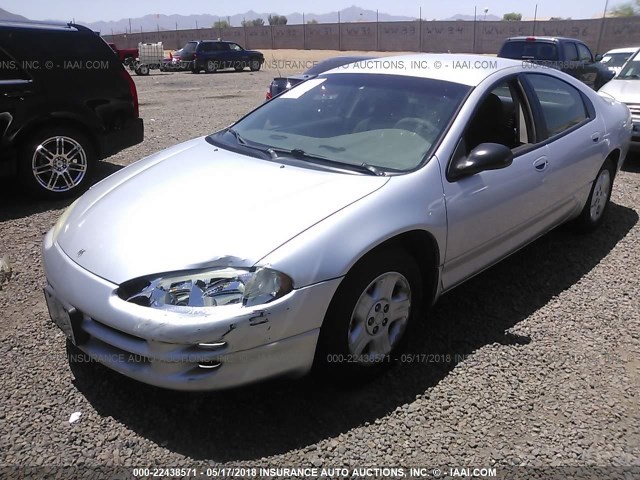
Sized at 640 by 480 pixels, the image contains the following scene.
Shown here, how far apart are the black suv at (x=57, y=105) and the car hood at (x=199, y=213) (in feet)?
9.15

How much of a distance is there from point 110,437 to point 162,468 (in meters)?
0.34

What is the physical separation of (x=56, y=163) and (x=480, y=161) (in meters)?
4.58

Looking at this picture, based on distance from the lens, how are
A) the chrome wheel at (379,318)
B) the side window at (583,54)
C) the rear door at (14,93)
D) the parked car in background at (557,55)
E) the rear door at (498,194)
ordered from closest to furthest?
1. the chrome wheel at (379,318)
2. the rear door at (498,194)
3. the rear door at (14,93)
4. the parked car in background at (557,55)
5. the side window at (583,54)

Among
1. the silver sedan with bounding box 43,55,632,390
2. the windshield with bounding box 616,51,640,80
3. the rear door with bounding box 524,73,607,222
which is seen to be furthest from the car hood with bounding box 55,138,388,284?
the windshield with bounding box 616,51,640,80

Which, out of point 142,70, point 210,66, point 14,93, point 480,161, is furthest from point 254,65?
point 480,161

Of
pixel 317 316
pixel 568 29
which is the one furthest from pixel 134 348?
pixel 568 29

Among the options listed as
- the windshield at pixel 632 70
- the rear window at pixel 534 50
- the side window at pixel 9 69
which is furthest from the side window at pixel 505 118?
the rear window at pixel 534 50

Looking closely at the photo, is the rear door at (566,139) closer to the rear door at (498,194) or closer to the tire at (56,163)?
the rear door at (498,194)

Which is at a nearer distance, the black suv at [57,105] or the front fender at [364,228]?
the front fender at [364,228]

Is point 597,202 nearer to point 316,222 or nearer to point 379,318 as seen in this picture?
point 379,318

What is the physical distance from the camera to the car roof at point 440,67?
3492 mm

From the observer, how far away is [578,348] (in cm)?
326

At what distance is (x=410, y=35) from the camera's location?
143 feet

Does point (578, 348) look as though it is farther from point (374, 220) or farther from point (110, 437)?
point (110, 437)
